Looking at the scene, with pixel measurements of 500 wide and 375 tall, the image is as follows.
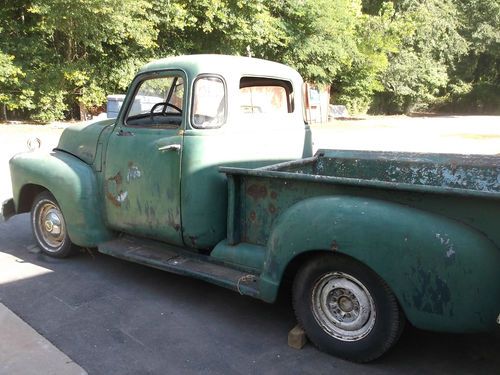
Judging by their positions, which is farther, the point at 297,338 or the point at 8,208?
the point at 8,208

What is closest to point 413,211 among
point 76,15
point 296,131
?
point 296,131

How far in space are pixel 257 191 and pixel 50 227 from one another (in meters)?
2.51

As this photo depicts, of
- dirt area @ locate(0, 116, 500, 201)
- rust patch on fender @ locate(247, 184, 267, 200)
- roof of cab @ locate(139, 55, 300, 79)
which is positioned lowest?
dirt area @ locate(0, 116, 500, 201)

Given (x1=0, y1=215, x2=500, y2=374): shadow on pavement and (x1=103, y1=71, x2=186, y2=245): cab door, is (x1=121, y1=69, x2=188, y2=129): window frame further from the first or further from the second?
(x1=0, y1=215, x2=500, y2=374): shadow on pavement

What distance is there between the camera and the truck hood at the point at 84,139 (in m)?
4.52

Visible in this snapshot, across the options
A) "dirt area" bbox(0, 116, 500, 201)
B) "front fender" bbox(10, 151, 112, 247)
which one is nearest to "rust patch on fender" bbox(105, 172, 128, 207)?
"front fender" bbox(10, 151, 112, 247)

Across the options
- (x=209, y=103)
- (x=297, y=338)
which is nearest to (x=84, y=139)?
(x=209, y=103)

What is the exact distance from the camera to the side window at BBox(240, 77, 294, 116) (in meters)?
4.20

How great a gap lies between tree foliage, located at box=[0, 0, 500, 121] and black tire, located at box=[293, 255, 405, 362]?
15.0 m

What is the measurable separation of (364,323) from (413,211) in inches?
30.3

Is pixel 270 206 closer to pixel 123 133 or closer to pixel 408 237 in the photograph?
pixel 408 237

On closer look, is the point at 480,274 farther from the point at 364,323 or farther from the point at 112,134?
the point at 112,134

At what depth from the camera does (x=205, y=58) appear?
12.8ft

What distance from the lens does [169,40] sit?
19969 millimetres
